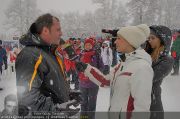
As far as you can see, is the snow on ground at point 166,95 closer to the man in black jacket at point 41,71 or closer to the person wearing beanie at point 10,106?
the man in black jacket at point 41,71

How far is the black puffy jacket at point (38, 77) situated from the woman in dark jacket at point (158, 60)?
4.04 ft

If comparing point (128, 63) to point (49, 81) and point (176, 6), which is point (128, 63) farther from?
point (176, 6)

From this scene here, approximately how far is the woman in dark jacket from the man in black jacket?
119 cm

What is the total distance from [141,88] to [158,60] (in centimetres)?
91

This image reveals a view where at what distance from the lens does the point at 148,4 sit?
173ft

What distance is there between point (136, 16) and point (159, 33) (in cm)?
5087

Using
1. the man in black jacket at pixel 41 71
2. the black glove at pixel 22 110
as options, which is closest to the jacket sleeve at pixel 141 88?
the man in black jacket at pixel 41 71

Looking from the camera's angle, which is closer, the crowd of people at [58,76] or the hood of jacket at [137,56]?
the crowd of people at [58,76]

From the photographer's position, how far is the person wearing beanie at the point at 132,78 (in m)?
2.96

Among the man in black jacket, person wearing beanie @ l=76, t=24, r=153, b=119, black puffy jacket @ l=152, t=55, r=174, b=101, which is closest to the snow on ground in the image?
black puffy jacket @ l=152, t=55, r=174, b=101

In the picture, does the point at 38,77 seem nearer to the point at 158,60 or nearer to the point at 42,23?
the point at 42,23

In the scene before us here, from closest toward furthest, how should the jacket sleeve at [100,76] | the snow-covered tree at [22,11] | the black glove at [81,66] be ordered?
the jacket sleeve at [100,76], the black glove at [81,66], the snow-covered tree at [22,11]

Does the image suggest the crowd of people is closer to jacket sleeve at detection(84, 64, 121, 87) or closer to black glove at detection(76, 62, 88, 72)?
jacket sleeve at detection(84, 64, 121, 87)

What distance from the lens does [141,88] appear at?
2936 millimetres
